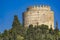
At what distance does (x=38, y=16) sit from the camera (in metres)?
128

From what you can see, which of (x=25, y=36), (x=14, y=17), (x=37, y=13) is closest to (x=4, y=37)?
(x=25, y=36)

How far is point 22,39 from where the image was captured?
97438mm

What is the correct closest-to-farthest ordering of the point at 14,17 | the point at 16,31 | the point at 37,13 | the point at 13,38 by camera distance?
the point at 13,38
the point at 16,31
the point at 14,17
the point at 37,13

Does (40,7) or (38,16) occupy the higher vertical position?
(40,7)

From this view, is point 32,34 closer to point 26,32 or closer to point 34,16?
point 26,32

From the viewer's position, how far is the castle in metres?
126

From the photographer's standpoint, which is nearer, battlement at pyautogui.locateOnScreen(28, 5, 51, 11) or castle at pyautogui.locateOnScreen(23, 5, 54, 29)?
castle at pyautogui.locateOnScreen(23, 5, 54, 29)

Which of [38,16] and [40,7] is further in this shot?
[40,7]

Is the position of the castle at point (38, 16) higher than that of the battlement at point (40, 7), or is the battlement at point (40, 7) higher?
the battlement at point (40, 7)

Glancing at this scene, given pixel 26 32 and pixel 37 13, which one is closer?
pixel 26 32

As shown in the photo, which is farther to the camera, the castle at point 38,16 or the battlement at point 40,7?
the battlement at point 40,7

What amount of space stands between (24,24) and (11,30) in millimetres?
17510

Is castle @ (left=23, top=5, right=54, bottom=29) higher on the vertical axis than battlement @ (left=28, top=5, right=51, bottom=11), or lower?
lower

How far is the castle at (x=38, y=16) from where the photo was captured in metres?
126
